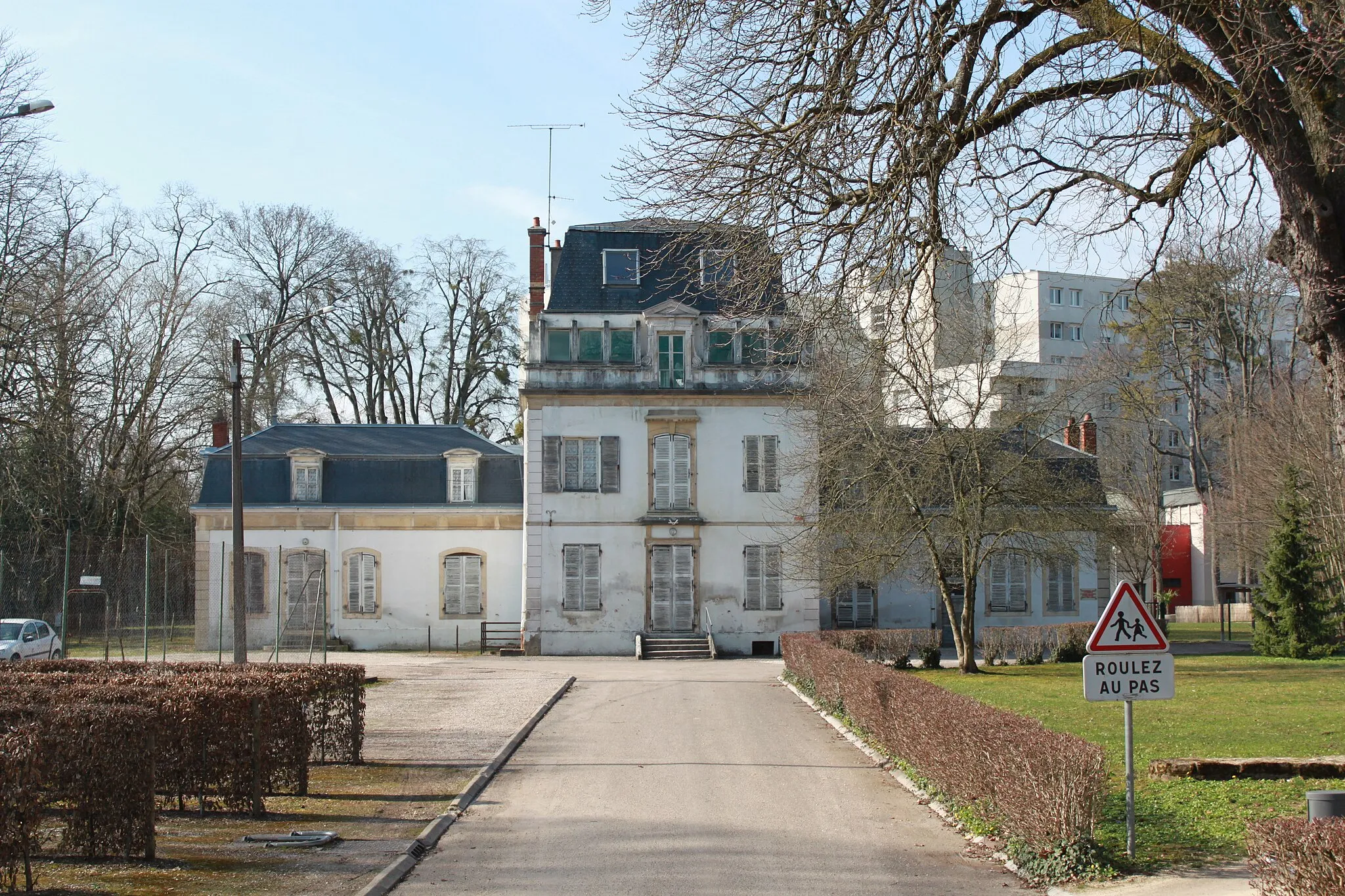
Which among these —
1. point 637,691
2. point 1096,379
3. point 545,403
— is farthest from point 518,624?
point 1096,379

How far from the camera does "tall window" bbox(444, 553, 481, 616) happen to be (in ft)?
116

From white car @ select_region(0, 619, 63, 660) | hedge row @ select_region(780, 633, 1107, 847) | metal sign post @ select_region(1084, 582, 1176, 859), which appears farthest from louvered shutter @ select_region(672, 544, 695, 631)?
metal sign post @ select_region(1084, 582, 1176, 859)

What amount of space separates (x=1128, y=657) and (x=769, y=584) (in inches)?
1008

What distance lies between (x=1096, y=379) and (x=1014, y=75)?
56.6 feet

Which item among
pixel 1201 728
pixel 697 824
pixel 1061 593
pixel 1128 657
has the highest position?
pixel 1128 657

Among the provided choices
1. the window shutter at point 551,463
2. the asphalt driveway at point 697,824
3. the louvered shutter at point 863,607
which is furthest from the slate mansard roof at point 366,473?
the asphalt driveway at point 697,824

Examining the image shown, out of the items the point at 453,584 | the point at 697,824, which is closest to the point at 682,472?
the point at 453,584

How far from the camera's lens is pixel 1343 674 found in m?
24.0

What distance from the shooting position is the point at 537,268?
3669cm

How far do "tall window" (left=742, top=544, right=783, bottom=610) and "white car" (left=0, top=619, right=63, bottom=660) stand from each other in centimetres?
1697

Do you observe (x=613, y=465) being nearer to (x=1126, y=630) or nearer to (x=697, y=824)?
Result: (x=697, y=824)

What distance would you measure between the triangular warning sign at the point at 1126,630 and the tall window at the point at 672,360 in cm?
2581

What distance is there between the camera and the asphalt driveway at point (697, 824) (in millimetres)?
8000

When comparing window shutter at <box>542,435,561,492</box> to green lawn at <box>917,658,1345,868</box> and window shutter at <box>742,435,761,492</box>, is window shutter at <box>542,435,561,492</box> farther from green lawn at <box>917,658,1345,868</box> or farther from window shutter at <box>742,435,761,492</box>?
green lawn at <box>917,658,1345,868</box>
